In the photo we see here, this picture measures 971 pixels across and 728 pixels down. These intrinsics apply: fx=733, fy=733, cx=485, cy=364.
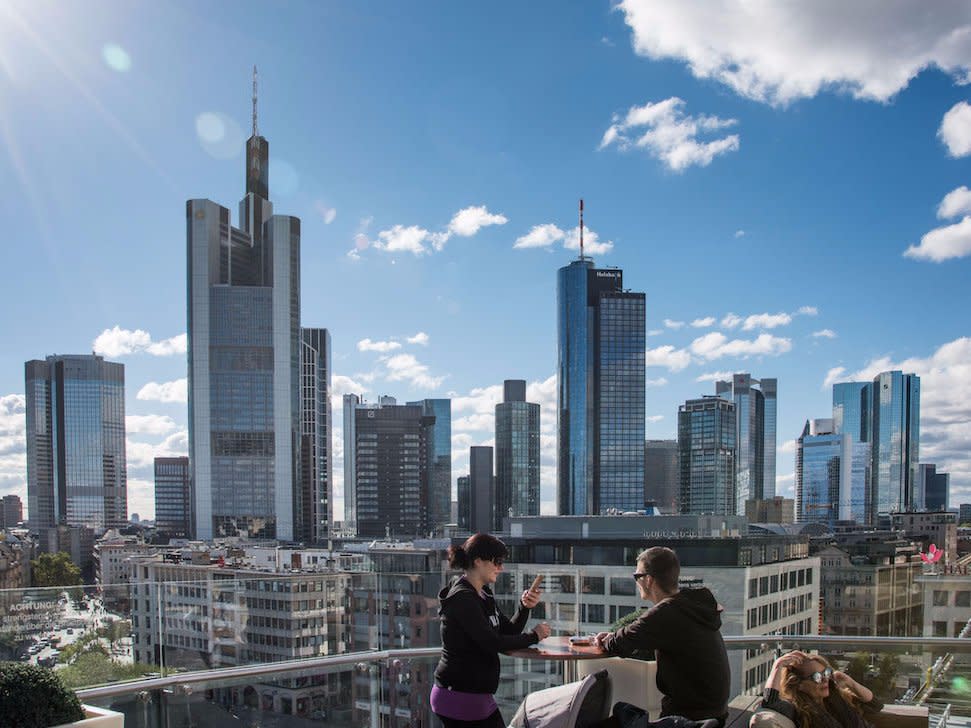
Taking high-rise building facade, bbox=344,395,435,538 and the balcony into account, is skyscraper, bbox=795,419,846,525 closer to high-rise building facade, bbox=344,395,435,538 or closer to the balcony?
high-rise building facade, bbox=344,395,435,538

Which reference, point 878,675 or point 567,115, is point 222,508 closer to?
point 567,115

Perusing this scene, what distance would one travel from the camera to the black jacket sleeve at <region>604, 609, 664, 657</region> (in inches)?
113

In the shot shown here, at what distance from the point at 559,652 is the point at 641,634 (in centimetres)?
38

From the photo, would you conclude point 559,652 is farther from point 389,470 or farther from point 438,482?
point 438,482

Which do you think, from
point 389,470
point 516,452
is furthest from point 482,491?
point 389,470

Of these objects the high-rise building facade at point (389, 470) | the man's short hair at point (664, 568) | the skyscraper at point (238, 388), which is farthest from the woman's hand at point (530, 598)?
the high-rise building facade at point (389, 470)

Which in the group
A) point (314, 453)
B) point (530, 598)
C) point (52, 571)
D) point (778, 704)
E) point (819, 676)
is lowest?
point (778, 704)

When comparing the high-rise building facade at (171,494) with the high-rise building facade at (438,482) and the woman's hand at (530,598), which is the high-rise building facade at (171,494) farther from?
the woman's hand at (530,598)

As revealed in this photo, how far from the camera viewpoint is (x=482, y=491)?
17425cm

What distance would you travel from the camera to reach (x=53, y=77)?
1672 cm

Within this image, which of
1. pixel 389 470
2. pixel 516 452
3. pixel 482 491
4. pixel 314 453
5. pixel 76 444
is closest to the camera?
pixel 314 453

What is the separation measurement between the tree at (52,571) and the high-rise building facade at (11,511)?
84479 millimetres

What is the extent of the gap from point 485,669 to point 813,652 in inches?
77.9

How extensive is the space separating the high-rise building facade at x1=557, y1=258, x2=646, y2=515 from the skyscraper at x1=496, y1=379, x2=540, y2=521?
128 ft
